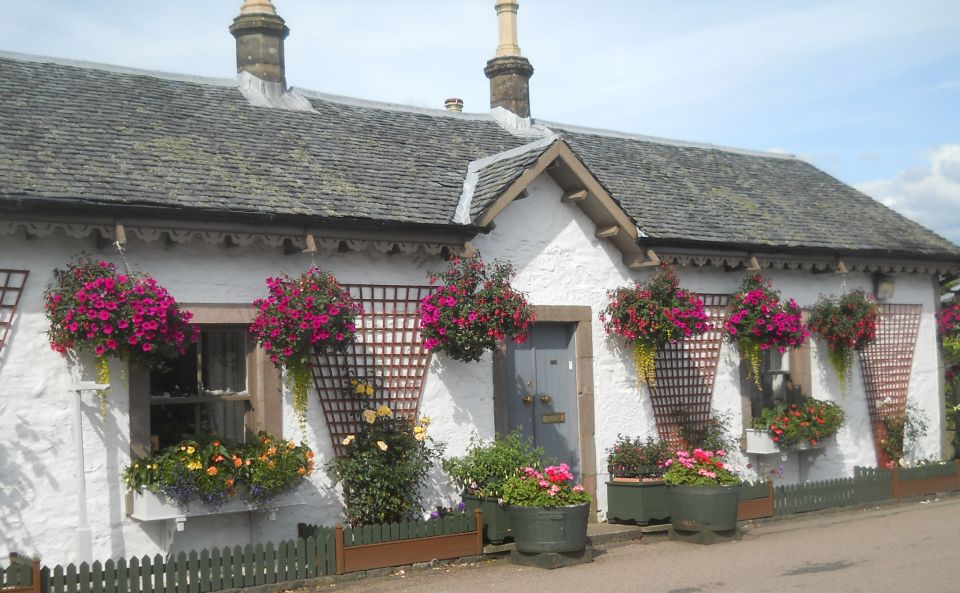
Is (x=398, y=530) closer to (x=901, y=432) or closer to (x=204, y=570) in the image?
(x=204, y=570)

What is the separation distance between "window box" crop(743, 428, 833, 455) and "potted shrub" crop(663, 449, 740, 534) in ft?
8.01

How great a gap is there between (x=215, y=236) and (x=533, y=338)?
13.8 ft

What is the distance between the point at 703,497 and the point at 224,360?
17.4ft

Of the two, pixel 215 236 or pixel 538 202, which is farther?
pixel 538 202

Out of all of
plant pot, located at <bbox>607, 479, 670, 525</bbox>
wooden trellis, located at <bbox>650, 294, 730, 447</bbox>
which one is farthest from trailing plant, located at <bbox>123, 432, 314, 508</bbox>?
wooden trellis, located at <bbox>650, 294, 730, 447</bbox>

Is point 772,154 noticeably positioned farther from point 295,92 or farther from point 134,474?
point 134,474

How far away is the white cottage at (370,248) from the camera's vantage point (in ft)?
30.9

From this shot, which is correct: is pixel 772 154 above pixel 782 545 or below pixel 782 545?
above

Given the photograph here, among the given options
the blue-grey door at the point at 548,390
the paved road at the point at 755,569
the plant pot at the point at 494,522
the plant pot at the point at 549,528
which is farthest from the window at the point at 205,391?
the blue-grey door at the point at 548,390

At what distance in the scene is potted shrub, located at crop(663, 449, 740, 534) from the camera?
11.4m

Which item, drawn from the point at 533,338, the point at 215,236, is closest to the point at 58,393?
the point at 215,236

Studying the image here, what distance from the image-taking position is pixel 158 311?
30.1 ft

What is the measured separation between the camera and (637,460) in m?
12.5

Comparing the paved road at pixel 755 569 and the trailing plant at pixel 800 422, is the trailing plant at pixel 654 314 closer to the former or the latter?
the trailing plant at pixel 800 422
